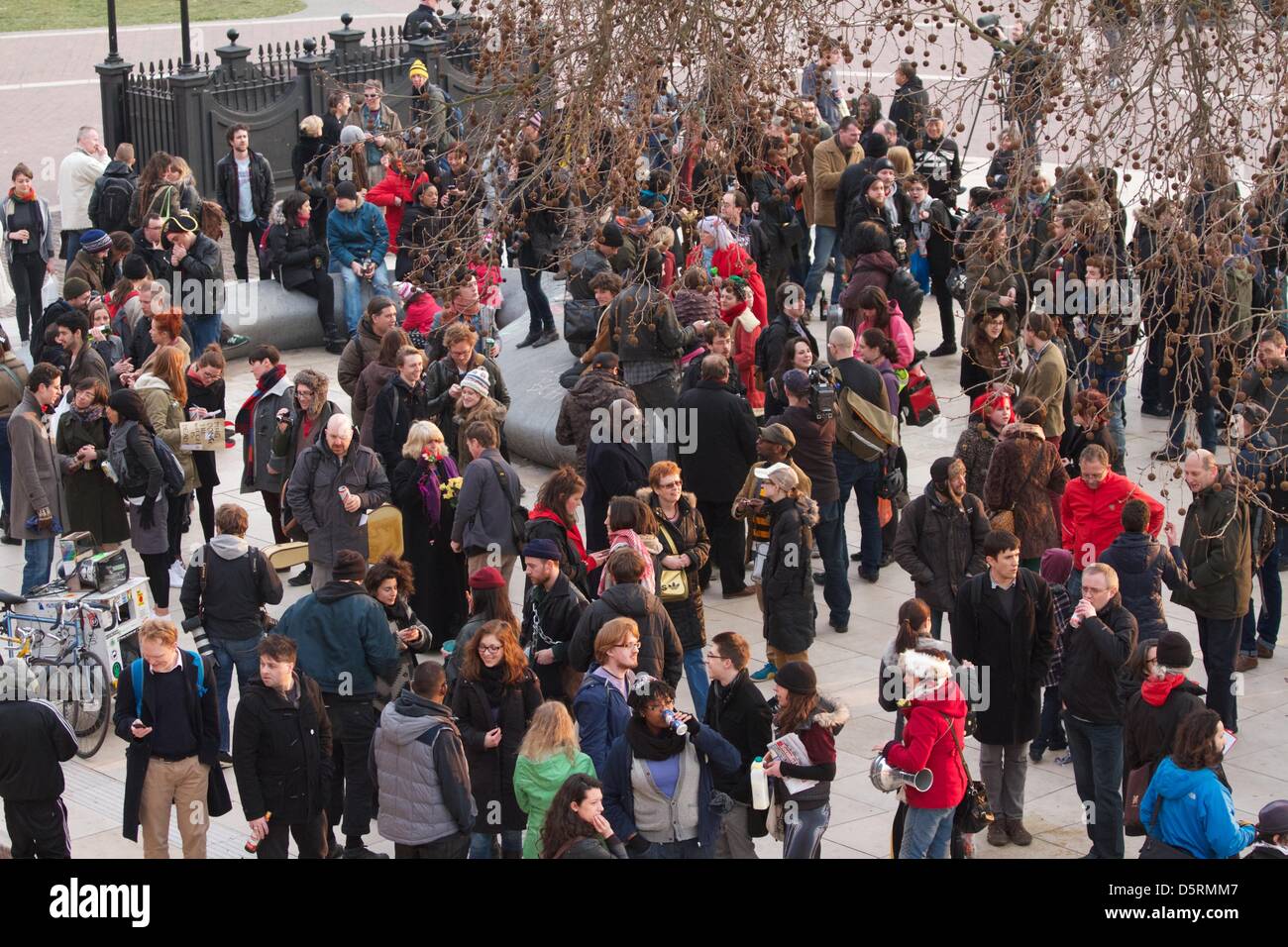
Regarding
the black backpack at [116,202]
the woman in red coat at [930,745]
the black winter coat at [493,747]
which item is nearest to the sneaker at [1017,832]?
the woman in red coat at [930,745]

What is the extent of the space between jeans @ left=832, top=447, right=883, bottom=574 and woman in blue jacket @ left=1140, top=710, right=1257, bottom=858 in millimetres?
4487

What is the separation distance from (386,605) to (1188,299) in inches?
172

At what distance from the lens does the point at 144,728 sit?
9062 mm

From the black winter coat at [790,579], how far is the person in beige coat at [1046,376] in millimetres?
2550

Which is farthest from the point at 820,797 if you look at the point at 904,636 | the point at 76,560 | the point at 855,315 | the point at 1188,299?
the point at 855,315

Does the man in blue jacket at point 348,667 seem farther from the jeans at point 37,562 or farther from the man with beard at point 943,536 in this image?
the jeans at point 37,562

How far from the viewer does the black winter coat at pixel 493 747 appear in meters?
9.06

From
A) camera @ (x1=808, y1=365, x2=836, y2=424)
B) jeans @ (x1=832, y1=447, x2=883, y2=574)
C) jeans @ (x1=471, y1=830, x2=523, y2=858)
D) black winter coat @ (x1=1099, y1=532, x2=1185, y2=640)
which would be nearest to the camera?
jeans @ (x1=471, y1=830, x2=523, y2=858)

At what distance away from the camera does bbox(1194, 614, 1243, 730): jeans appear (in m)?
10.9

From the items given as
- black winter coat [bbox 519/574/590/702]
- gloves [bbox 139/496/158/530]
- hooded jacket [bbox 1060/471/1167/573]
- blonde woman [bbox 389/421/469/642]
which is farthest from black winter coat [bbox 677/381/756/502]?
gloves [bbox 139/496/158/530]

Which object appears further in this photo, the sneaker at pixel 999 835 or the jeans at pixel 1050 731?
the jeans at pixel 1050 731

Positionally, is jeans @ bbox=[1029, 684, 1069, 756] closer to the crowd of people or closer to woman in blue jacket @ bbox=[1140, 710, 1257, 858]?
the crowd of people

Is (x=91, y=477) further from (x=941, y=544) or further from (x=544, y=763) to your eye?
(x=941, y=544)
